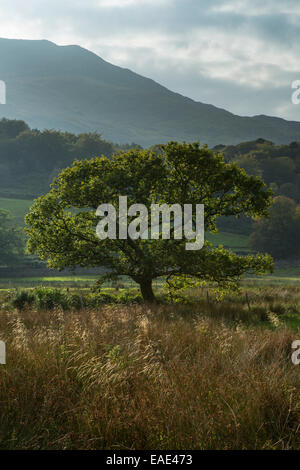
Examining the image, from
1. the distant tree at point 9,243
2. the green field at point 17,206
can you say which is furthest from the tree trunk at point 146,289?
the green field at point 17,206

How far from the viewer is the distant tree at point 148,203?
1956 centimetres

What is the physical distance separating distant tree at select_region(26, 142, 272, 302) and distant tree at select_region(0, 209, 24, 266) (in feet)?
152

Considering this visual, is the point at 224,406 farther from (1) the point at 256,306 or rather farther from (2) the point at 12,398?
(1) the point at 256,306

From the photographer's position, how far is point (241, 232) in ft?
330

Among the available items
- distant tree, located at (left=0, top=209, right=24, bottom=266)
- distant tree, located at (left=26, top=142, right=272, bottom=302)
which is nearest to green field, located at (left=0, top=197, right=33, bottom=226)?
distant tree, located at (left=0, top=209, right=24, bottom=266)

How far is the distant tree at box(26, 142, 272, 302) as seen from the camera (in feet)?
64.2

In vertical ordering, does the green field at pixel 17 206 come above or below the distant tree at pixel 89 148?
below

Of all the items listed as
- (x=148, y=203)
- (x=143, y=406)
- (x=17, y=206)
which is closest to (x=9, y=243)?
(x=17, y=206)

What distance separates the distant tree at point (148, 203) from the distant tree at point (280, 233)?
6370 centimetres

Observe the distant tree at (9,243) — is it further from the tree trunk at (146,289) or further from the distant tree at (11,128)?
the distant tree at (11,128)

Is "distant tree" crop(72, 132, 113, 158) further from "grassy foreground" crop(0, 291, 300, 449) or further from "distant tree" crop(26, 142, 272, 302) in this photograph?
"grassy foreground" crop(0, 291, 300, 449)

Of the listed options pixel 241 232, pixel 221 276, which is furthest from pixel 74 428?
pixel 241 232

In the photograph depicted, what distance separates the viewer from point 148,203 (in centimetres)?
2047

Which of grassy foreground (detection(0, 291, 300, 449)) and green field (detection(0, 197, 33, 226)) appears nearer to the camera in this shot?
grassy foreground (detection(0, 291, 300, 449))
